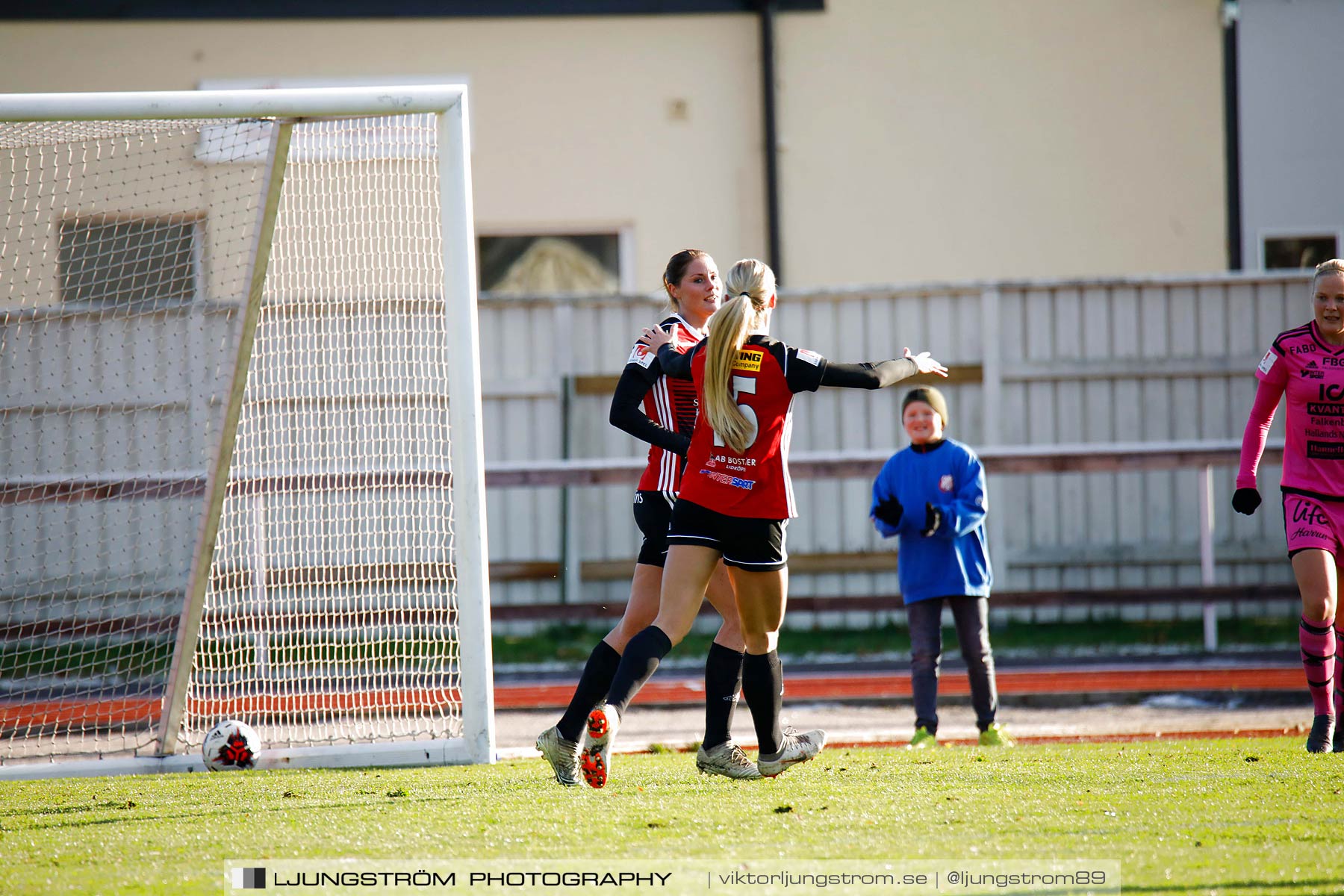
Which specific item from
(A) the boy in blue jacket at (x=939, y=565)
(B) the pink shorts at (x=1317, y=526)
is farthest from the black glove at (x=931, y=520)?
(B) the pink shorts at (x=1317, y=526)

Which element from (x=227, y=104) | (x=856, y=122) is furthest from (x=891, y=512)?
(x=856, y=122)

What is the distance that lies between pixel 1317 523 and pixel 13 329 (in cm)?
706

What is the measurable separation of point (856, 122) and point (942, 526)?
7.61 meters

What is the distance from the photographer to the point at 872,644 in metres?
10.3

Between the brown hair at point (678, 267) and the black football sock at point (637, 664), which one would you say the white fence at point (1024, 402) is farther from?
the black football sock at point (637, 664)

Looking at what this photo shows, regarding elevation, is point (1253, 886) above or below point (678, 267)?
below

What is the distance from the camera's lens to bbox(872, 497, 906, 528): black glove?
20.7ft

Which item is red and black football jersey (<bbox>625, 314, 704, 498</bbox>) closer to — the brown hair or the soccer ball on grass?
the brown hair

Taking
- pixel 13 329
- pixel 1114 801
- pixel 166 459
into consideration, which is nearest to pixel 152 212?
pixel 13 329

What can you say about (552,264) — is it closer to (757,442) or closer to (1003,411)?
(1003,411)

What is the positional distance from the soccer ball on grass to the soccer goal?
0.25 feet

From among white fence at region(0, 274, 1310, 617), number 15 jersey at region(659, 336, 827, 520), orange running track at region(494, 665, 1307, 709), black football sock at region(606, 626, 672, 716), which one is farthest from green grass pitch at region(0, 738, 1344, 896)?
white fence at region(0, 274, 1310, 617)

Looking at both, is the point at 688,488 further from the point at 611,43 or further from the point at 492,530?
the point at 611,43

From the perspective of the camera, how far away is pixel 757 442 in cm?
435
